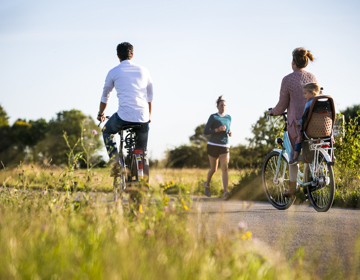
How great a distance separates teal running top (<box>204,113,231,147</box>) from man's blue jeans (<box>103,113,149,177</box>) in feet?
12.2

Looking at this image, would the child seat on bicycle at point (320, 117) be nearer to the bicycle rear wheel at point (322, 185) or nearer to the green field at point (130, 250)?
the bicycle rear wheel at point (322, 185)

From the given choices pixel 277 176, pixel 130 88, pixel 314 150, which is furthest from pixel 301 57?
pixel 130 88

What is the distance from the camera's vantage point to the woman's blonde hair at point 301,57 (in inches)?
272

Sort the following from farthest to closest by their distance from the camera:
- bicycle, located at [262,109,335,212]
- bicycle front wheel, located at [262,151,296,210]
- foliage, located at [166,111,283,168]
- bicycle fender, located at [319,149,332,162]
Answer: foliage, located at [166,111,283,168] < bicycle front wheel, located at [262,151,296,210] < bicycle, located at [262,109,335,212] < bicycle fender, located at [319,149,332,162]

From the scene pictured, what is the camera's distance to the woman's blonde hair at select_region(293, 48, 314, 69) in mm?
6910

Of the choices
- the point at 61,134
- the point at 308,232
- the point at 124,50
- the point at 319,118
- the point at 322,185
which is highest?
the point at 61,134

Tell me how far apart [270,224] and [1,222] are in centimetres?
319

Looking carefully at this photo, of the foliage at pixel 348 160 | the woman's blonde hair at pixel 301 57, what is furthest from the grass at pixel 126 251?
the foliage at pixel 348 160

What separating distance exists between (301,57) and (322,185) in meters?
1.95

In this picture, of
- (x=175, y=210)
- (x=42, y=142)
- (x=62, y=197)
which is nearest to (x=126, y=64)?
(x=62, y=197)

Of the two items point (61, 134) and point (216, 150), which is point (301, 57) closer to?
point (216, 150)

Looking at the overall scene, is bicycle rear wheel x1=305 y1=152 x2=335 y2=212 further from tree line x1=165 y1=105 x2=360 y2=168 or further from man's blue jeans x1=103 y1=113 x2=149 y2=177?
tree line x1=165 y1=105 x2=360 y2=168

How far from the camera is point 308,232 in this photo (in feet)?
15.9

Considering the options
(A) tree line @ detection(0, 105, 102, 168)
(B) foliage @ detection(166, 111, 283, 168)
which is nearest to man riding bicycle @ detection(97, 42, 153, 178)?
(B) foliage @ detection(166, 111, 283, 168)
